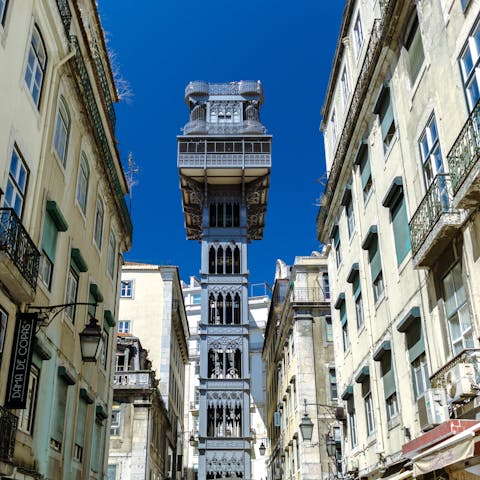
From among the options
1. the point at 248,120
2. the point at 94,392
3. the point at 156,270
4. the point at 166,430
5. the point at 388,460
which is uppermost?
the point at 248,120

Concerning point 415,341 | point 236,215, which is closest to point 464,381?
point 415,341

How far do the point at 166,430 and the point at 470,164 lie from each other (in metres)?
37.3

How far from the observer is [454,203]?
9.48 metres

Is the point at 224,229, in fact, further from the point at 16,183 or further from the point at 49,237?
the point at 16,183

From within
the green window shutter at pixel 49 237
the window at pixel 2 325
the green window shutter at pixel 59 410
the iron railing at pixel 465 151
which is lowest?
the green window shutter at pixel 59 410

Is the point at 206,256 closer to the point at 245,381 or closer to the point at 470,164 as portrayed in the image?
the point at 245,381

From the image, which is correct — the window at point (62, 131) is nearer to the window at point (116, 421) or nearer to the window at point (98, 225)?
the window at point (98, 225)

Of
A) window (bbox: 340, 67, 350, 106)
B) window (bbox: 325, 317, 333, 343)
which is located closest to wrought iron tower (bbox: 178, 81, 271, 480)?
window (bbox: 325, 317, 333, 343)

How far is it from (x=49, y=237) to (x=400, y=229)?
800cm

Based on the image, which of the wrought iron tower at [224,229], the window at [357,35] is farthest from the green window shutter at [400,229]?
the wrought iron tower at [224,229]

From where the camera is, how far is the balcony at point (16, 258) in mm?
10078

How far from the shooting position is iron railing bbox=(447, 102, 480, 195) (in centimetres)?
892

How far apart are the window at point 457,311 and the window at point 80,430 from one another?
32.1 ft

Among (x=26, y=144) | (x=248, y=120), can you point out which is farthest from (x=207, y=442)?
(x=26, y=144)
